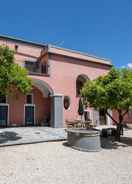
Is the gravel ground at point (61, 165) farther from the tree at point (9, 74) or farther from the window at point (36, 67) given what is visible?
the window at point (36, 67)

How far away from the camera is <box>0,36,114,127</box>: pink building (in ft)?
64.0

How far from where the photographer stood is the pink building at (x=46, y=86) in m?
19.5

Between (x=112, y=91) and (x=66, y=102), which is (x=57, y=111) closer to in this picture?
(x=66, y=102)

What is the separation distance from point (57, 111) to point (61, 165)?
37.6 feet

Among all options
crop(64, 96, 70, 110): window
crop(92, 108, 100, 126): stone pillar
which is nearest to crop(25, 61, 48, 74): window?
crop(64, 96, 70, 110): window

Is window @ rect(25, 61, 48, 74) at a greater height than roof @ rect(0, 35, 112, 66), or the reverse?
roof @ rect(0, 35, 112, 66)

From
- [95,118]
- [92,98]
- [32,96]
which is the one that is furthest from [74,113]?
[92,98]

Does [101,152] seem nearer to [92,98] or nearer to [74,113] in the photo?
[92,98]

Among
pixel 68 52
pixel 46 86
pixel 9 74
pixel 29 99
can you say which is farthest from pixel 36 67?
pixel 9 74

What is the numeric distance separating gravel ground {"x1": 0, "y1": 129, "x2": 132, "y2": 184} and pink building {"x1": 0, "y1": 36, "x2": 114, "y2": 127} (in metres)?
8.51

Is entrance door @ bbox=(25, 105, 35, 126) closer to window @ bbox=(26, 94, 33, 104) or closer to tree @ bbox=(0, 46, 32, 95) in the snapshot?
window @ bbox=(26, 94, 33, 104)

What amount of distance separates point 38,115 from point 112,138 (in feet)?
28.6

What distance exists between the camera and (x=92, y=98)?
42.1 feet

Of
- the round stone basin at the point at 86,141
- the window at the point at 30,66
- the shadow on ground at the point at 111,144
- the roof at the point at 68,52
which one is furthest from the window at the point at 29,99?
the round stone basin at the point at 86,141
